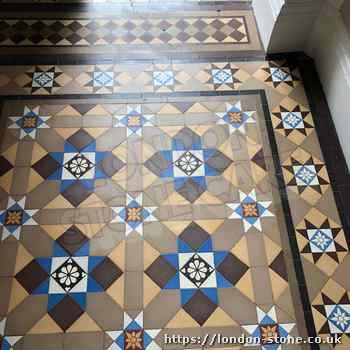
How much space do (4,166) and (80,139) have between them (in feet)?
1.10

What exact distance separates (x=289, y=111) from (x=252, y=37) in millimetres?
524

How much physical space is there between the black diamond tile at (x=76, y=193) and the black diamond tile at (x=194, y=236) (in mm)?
427

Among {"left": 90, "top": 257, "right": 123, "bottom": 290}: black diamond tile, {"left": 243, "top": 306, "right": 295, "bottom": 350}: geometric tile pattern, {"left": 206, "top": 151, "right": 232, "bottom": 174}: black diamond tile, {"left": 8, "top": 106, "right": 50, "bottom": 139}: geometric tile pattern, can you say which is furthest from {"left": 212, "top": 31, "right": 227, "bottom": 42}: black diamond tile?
{"left": 243, "top": 306, "right": 295, "bottom": 350}: geometric tile pattern

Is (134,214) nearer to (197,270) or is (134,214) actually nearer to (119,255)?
(119,255)

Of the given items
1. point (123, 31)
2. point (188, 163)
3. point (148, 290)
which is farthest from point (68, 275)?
point (123, 31)

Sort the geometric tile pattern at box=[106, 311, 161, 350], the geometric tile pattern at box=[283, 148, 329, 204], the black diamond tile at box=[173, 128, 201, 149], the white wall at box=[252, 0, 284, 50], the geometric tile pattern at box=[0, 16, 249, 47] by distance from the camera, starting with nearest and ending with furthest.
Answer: the geometric tile pattern at box=[106, 311, 161, 350] < the geometric tile pattern at box=[283, 148, 329, 204] < the black diamond tile at box=[173, 128, 201, 149] < the white wall at box=[252, 0, 284, 50] < the geometric tile pattern at box=[0, 16, 249, 47]

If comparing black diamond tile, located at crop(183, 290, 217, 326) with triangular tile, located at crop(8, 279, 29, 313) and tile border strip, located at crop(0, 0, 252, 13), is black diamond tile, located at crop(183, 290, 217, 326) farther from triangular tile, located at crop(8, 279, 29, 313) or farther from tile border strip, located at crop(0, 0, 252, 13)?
tile border strip, located at crop(0, 0, 252, 13)

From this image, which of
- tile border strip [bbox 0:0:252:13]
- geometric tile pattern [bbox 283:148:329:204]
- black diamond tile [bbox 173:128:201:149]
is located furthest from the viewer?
tile border strip [bbox 0:0:252:13]

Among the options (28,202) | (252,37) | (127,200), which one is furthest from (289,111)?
(28,202)

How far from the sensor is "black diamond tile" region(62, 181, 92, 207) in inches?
69.7

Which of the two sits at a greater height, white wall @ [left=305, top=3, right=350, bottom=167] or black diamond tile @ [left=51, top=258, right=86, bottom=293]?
white wall @ [left=305, top=3, right=350, bottom=167]

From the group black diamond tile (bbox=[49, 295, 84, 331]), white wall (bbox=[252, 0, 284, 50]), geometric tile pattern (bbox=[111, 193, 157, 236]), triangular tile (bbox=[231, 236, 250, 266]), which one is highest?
white wall (bbox=[252, 0, 284, 50])

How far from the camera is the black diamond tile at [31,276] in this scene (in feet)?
5.19

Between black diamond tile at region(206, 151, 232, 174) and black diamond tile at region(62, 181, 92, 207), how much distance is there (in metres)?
0.53
